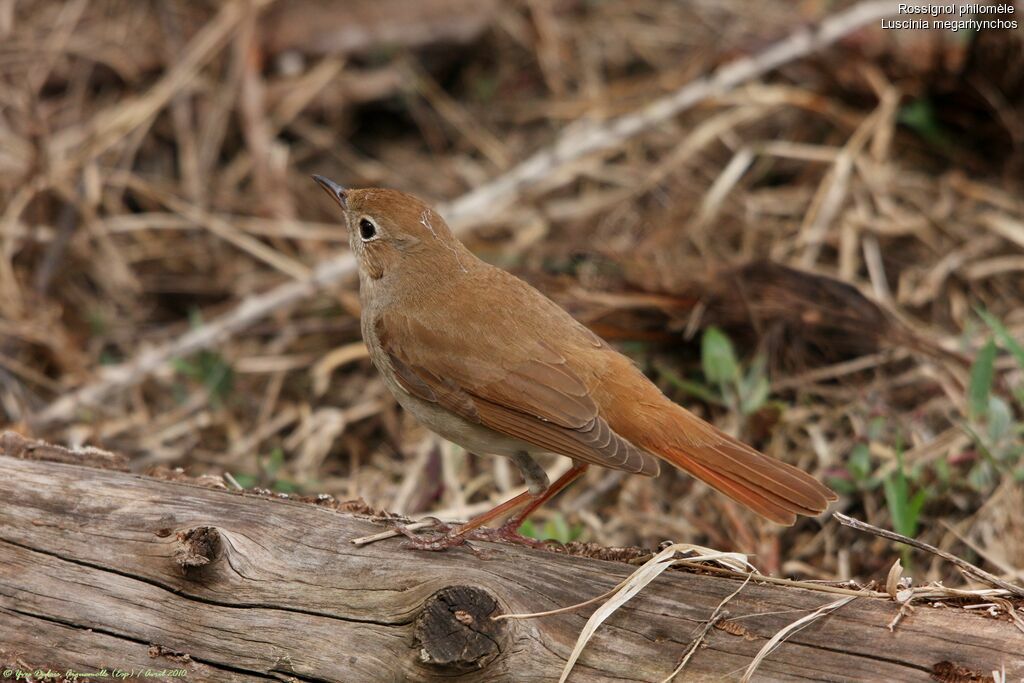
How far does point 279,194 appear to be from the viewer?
271 inches

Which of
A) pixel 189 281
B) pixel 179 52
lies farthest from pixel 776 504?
pixel 179 52

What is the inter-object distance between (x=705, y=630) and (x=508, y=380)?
1.10 m

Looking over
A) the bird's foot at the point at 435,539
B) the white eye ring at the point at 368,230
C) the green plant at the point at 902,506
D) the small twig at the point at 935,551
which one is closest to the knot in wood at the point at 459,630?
the bird's foot at the point at 435,539

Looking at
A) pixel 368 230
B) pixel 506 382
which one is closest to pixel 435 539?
pixel 506 382

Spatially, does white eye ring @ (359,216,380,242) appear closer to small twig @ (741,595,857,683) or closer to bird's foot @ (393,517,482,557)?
bird's foot @ (393,517,482,557)

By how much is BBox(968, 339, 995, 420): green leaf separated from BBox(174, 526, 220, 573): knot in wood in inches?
114

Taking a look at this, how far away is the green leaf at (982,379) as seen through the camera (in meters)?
4.30

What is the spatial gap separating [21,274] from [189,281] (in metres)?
0.92

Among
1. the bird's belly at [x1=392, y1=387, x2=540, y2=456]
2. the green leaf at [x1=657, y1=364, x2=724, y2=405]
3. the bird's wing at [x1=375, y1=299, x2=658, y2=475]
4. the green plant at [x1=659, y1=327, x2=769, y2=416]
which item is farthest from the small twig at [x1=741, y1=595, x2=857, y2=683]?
the green leaf at [x1=657, y1=364, x2=724, y2=405]

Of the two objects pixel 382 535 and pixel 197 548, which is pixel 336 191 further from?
pixel 197 548

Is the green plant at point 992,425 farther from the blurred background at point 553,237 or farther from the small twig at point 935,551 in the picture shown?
the small twig at point 935,551

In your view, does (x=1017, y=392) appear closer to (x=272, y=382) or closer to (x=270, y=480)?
(x=270, y=480)

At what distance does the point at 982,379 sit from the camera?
4.31m

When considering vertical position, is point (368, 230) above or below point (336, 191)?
below
